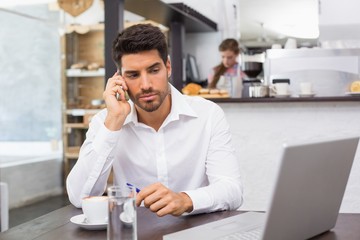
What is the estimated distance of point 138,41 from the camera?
1716mm

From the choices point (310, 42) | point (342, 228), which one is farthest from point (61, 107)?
point (342, 228)

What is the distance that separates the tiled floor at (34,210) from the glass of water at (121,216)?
3390 mm

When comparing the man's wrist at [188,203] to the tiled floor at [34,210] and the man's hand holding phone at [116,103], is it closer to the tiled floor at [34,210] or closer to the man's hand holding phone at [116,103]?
Result: the man's hand holding phone at [116,103]

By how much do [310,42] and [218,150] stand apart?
3.04 m

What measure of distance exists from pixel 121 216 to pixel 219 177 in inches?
27.0

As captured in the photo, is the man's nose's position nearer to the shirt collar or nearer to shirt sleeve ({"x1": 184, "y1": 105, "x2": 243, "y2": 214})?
the shirt collar

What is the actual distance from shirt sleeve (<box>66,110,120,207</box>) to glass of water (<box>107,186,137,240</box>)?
1.96ft

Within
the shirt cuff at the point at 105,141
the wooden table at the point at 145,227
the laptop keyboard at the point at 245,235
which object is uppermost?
the shirt cuff at the point at 105,141

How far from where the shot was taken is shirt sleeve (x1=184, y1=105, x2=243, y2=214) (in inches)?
56.2

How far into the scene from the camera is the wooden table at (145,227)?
3.85 feet

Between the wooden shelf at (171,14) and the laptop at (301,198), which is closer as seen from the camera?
the laptop at (301,198)

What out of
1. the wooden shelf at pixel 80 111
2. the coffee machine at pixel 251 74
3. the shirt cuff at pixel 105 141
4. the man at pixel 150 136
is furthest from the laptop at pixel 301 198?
the wooden shelf at pixel 80 111

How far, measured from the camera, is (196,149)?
5.93ft

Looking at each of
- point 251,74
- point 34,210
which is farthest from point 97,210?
point 34,210
